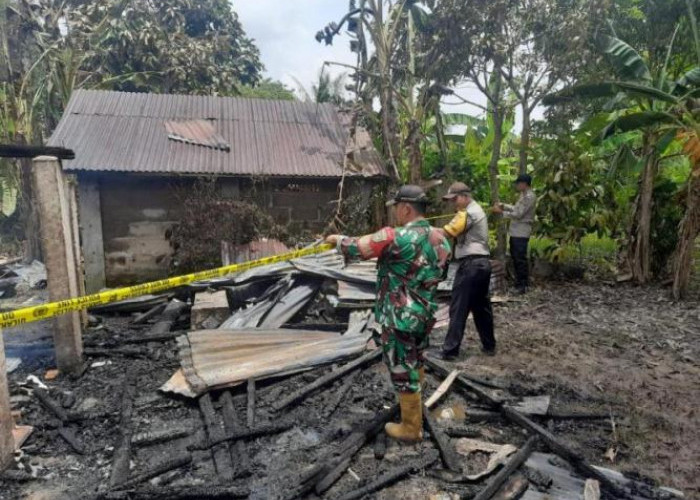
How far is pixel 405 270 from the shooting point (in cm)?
347

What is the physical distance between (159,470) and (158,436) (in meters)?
0.48

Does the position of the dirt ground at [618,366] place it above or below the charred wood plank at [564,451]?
below

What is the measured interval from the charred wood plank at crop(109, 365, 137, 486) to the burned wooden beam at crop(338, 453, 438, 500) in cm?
156

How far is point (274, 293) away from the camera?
6.91 meters

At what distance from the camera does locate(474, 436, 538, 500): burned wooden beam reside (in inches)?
116

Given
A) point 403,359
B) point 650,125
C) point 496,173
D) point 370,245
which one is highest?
point 650,125

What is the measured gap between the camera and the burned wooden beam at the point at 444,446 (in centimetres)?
331

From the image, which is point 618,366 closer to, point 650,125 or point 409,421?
point 409,421

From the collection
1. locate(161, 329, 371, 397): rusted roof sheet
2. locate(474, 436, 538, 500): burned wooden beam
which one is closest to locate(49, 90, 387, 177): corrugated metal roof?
locate(161, 329, 371, 397): rusted roof sheet

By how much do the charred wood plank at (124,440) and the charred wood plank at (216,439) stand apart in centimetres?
58

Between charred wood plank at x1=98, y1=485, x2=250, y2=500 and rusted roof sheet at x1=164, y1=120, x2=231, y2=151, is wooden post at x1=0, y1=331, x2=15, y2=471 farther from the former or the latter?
rusted roof sheet at x1=164, y1=120, x2=231, y2=151

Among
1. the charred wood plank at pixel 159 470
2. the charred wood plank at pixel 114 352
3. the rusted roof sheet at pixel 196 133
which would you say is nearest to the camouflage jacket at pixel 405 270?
the charred wood plank at pixel 159 470

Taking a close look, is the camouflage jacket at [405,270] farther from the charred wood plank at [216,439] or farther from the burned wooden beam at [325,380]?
the charred wood plank at [216,439]

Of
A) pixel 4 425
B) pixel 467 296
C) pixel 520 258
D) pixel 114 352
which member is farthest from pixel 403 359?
pixel 520 258
